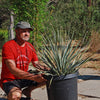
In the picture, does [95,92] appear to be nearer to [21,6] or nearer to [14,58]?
[14,58]

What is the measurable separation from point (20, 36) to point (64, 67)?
2.75 feet

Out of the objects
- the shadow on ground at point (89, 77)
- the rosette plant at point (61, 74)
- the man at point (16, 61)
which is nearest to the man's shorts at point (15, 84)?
the man at point (16, 61)

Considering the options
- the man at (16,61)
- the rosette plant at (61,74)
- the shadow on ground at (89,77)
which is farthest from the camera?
the shadow on ground at (89,77)

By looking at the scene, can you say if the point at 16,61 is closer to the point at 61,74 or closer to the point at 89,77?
the point at 61,74

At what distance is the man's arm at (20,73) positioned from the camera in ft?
9.43

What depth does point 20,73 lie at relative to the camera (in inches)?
116

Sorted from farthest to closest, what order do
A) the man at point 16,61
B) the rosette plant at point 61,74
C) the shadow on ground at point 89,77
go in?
the shadow on ground at point 89,77, the man at point 16,61, the rosette plant at point 61,74

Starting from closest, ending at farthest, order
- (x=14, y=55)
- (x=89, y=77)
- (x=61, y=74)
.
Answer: (x=61, y=74)
(x=14, y=55)
(x=89, y=77)

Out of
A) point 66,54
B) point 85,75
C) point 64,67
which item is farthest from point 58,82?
point 85,75

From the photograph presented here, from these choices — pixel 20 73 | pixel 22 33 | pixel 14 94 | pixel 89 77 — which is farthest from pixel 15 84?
pixel 89 77

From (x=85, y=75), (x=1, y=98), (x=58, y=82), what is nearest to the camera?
(x=58, y=82)

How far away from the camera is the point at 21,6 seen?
734cm

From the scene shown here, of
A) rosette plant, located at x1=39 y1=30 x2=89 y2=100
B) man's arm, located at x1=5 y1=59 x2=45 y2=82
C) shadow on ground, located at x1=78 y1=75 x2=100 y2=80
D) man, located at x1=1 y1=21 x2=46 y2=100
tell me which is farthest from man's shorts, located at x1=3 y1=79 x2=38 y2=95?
shadow on ground, located at x1=78 y1=75 x2=100 y2=80

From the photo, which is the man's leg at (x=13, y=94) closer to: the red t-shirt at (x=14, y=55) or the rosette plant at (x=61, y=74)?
the red t-shirt at (x=14, y=55)
